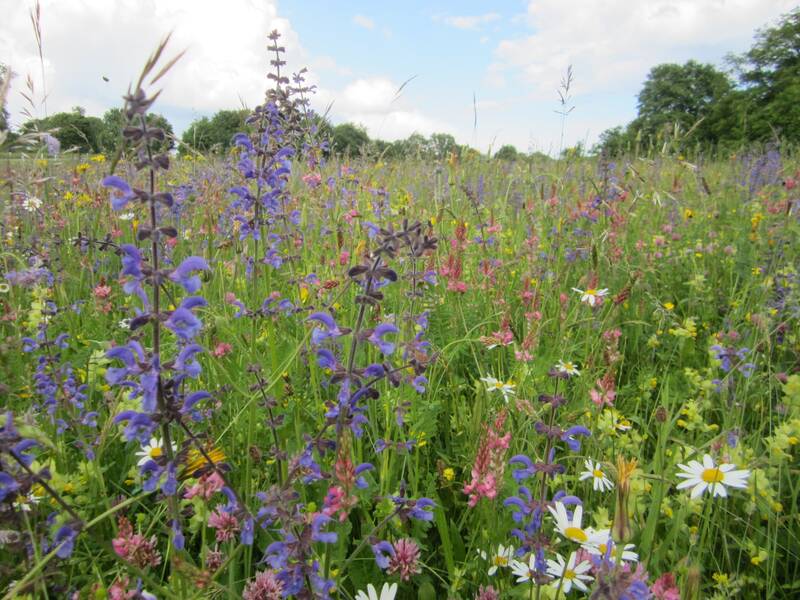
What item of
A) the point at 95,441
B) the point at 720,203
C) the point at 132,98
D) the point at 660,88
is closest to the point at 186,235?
the point at 95,441

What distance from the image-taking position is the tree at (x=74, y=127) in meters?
3.35

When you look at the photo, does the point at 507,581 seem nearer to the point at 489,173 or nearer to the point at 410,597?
the point at 410,597

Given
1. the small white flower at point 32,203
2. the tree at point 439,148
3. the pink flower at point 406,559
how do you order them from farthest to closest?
the tree at point 439,148 → the small white flower at point 32,203 → the pink flower at point 406,559

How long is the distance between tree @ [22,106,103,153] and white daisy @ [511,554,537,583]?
11.2 feet

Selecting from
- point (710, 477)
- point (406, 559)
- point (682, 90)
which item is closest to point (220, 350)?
point (406, 559)

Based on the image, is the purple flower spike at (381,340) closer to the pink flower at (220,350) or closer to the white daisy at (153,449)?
the white daisy at (153,449)

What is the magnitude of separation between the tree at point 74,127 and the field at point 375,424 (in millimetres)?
701

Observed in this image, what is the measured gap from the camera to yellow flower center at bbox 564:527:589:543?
145cm

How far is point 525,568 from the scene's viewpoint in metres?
1.44

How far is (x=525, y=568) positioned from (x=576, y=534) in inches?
7.0

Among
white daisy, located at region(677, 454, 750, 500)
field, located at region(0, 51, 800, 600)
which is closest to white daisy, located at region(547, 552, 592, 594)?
A: field, located at region(0, 51, 800, 600)

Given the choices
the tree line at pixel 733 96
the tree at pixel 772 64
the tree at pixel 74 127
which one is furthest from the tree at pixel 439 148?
the tree at pixel 772 64

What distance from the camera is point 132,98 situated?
962 millimetres

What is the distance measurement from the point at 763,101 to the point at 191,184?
167ft
